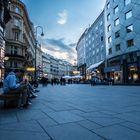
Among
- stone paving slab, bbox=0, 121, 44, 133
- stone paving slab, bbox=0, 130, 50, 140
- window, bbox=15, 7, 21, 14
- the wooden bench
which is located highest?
window, bbox=15, 7, 21, 14

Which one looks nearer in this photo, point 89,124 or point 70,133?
point 70,133

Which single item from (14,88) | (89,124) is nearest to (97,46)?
(14,88)

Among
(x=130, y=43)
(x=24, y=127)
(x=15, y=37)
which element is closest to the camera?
(x=24, y=127)

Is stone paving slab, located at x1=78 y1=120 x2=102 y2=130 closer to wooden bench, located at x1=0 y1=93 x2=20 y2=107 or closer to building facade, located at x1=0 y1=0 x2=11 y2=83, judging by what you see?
wooden bench, located at x1=0 y1=93 x2=20 y2=107

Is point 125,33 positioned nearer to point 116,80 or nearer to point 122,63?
point 122,63

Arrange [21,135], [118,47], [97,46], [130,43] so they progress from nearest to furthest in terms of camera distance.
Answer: [21,135]
[130,43]
[118,47]
[97,46]

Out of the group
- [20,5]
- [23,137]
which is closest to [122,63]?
[20,5]

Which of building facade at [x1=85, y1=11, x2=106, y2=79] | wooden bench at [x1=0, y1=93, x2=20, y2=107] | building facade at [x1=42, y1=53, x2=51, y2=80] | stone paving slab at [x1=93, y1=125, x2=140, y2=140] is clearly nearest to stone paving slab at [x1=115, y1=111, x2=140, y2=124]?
stone paving slab at [x1=93, y1=125, x2=140, y2=140]

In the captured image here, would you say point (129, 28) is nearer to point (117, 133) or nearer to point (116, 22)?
Result: point (116, 22)

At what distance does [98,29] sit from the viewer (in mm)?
55969

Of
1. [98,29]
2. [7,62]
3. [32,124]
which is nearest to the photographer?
[32,124]

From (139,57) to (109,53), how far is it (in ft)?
37.4

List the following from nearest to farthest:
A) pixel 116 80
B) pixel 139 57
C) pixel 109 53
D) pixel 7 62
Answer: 1. pixel 139 57
2. pixel 116 80
3. pixel 109 53
4. pixel 7 62

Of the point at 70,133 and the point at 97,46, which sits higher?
the point at 97,46
